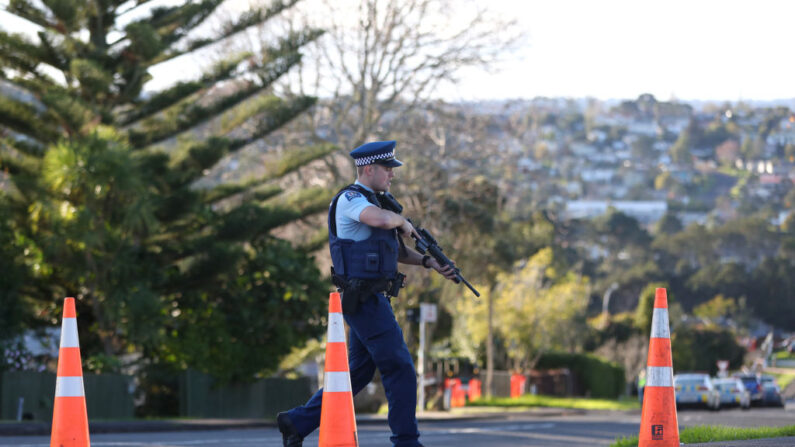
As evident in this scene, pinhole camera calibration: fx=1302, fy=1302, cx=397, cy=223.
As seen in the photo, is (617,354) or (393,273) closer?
(393,273)

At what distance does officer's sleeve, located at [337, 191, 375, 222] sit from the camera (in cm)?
666

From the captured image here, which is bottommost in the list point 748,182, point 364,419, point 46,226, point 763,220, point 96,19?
point 364,419

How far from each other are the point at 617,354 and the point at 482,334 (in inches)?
609

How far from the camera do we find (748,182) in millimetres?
189750

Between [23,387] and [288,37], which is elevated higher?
[288,37]

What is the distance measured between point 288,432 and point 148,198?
50.2 ft

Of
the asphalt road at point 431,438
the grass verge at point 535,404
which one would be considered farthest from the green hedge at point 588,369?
the asphalt road at point 431,438

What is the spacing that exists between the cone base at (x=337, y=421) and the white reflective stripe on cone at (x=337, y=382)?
2 cm

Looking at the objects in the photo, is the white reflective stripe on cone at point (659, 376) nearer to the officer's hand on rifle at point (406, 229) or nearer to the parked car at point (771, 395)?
the officer's hand on rifle at point (406, 229)

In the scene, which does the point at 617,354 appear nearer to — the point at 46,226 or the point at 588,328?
the point at 588,328

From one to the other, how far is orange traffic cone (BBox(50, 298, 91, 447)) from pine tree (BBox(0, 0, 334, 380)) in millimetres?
13725


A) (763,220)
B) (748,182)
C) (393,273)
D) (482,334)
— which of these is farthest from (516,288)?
(748,182)

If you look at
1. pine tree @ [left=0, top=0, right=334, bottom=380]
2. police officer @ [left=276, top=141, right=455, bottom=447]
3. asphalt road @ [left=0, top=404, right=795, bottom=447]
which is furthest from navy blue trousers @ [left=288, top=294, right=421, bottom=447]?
pine tree @ [left=0, top=0, right=334, bottom=380]

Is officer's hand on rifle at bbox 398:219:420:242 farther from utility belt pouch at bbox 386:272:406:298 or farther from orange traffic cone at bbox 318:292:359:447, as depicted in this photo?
orange traffic cone at bbox 318:292:359:447
